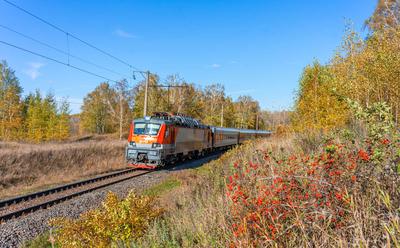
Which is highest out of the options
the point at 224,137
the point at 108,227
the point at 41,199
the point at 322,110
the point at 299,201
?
the point at 322,110

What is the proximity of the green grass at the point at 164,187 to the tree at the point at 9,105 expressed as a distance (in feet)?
100

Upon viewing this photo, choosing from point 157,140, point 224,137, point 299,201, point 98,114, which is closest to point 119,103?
point 98,114

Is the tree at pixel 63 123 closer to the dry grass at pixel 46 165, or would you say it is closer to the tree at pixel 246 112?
the dry grass at pixel 46 165

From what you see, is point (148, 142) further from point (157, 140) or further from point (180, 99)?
point (180, 99)

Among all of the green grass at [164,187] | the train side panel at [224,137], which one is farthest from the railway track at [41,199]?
the train side panel at [224,137]

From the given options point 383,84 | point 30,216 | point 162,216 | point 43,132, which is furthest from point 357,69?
point 43,132

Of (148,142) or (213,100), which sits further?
(213,100)

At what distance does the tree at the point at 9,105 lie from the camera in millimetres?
35500

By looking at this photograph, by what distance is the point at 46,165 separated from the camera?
49.8 ft

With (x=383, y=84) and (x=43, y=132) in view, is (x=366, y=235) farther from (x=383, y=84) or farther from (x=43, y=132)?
(x=43, y=132)

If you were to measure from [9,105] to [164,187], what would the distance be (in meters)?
35.0

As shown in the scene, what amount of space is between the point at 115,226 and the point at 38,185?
9986 mm

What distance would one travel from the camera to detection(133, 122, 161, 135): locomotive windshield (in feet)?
53.4

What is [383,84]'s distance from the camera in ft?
35.7
